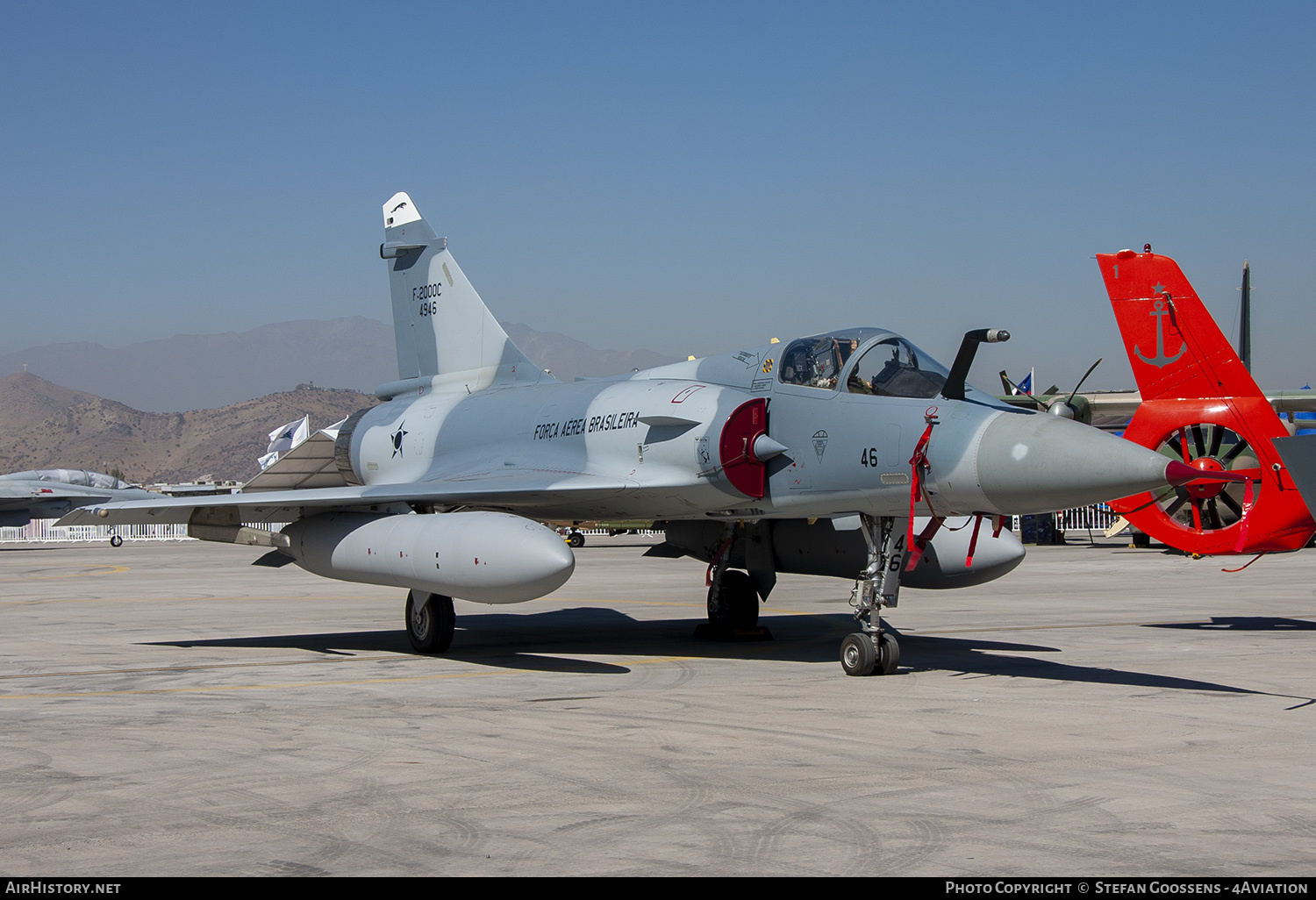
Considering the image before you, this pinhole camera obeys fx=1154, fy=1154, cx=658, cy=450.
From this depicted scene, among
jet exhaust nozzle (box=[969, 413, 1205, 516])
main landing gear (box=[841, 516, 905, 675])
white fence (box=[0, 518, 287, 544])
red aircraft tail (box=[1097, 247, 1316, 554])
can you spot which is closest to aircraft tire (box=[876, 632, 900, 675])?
main landing gear (box=[841, 516, 905, 675])

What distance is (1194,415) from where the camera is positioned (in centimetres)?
1383

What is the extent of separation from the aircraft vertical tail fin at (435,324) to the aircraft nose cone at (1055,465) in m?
7.31

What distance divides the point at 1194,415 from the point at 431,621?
9236 millimetres

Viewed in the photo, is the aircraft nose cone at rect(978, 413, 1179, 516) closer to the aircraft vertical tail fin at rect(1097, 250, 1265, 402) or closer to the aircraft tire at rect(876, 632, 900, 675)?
the aircraft tire at rect(876, 632, 900, 675)

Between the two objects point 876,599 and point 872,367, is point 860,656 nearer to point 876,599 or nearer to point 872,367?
point 876,599

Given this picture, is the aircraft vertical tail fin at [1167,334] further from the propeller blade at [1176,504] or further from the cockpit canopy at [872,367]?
the cockpit canopy at [872,367]

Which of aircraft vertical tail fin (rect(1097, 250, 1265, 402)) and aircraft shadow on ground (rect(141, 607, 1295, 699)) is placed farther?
aircraft vertical tail fin (rect(1097, 250, 1265, 402))

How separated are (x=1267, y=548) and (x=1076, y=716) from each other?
698 centimetres

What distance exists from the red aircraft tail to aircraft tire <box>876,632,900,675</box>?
473cm

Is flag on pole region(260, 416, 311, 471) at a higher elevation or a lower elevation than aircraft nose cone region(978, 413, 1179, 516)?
lower

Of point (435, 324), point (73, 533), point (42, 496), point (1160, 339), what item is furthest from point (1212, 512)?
point (73, 533)

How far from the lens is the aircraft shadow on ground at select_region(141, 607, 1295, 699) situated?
1017 cm

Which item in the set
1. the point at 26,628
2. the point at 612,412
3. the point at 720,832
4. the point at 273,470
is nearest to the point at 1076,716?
the point at 720,832

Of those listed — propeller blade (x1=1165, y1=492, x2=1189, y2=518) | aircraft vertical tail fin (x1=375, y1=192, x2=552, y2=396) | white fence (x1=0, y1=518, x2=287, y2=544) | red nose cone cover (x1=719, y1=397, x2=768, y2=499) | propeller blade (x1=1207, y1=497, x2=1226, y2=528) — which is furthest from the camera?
white fence (x1=0, y1=518, x2=287, y2=544)
